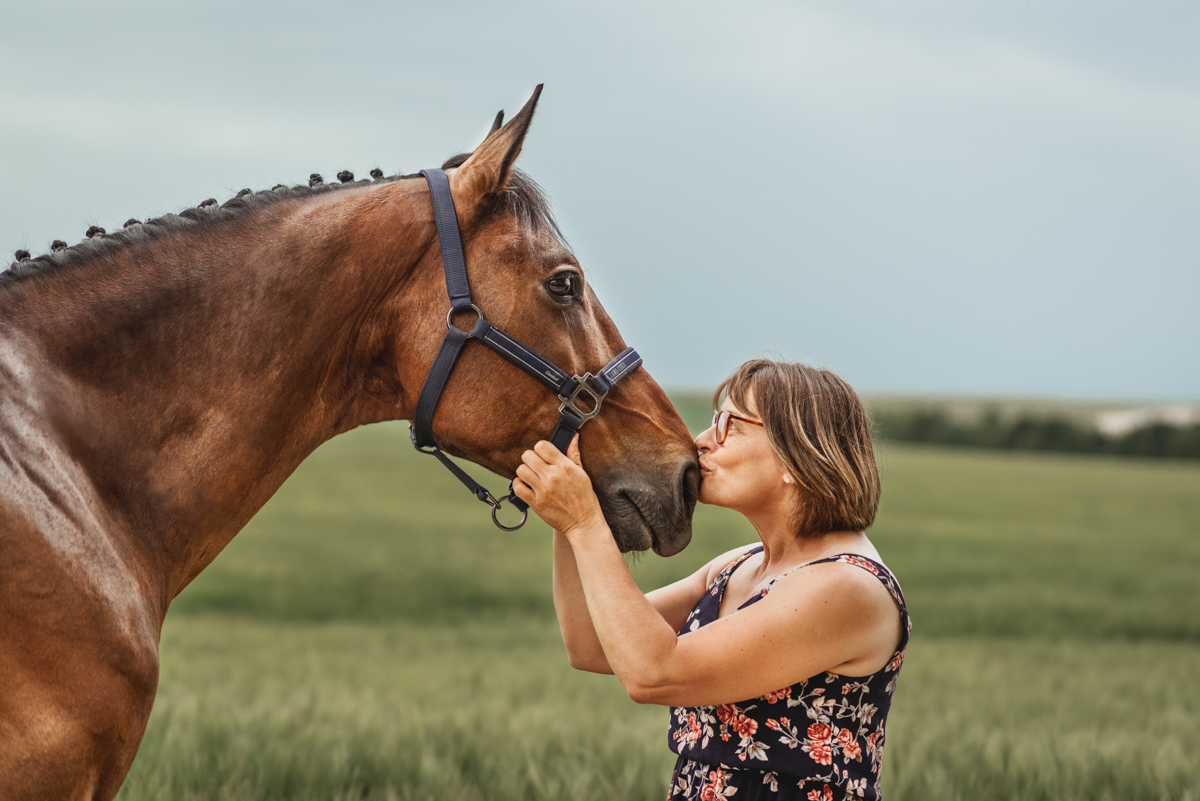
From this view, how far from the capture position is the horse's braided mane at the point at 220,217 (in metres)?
2.13

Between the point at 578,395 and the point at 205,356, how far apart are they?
91 centimetres

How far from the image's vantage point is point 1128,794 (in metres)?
4.96

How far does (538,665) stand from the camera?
9.52 meters

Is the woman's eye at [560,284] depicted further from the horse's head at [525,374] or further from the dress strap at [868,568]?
Answer: the dress strap at [868,568]

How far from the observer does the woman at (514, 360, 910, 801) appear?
2.25 meters

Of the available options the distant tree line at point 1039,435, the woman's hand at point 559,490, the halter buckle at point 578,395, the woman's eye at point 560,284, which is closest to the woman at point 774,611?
the woman's hand at point 559,490

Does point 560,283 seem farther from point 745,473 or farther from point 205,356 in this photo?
point 205,356

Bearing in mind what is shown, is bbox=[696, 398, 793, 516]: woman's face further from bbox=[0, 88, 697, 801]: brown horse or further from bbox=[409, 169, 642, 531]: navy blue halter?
bbox=[409, 169, 642, 531]: navy blue halter

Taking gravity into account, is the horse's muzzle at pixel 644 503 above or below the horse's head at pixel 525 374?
below

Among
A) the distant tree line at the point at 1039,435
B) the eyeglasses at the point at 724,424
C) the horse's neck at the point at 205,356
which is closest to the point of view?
the horse's neck at the point at 205,356

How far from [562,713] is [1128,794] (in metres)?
3.60

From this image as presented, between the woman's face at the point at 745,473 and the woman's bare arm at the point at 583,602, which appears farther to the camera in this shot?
the woman's bare arm at the point at 583,602

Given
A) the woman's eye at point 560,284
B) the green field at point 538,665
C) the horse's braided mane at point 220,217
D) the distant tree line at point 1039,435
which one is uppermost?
the distant tree line at point 1039,435

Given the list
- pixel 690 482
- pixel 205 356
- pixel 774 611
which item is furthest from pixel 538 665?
pixel 205 356
